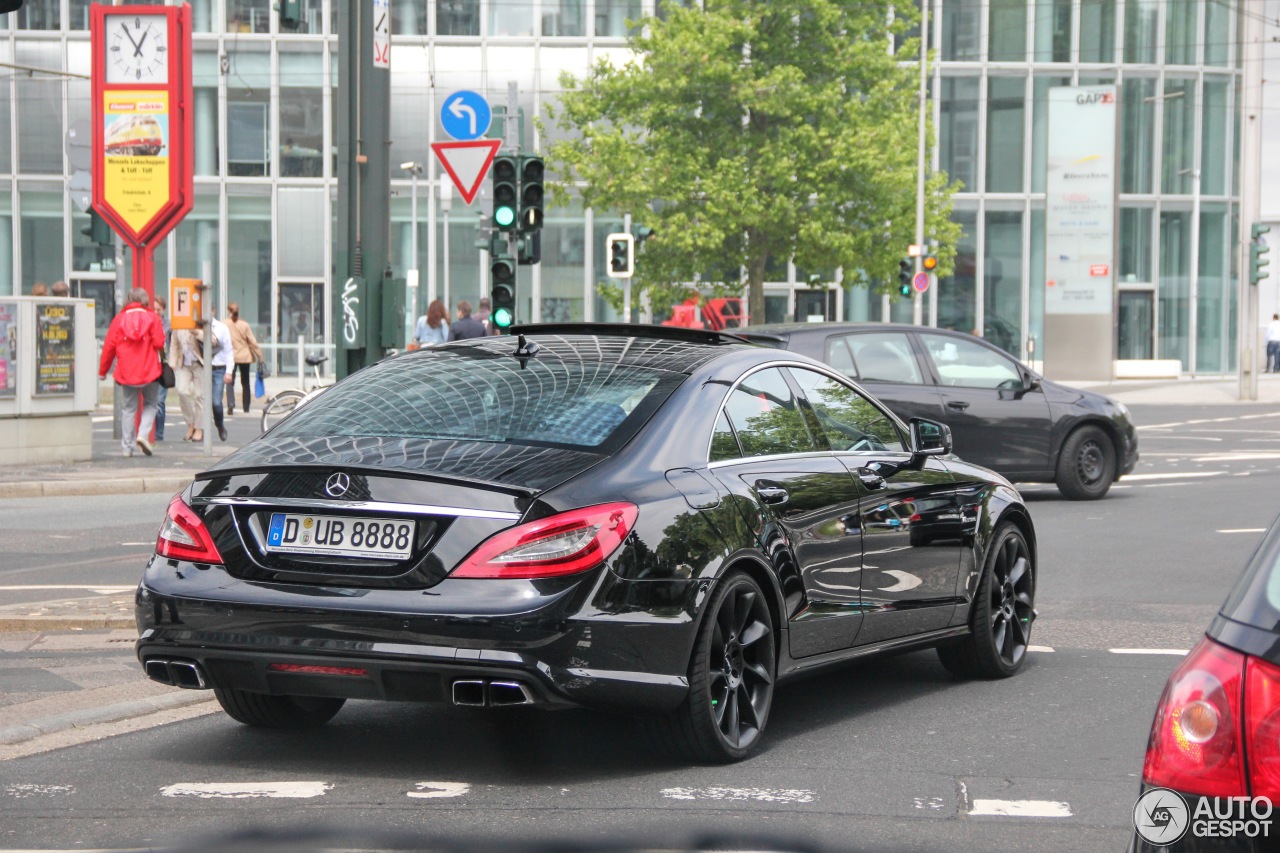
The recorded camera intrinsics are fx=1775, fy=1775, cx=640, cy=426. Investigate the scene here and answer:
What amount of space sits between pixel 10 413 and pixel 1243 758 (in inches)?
700

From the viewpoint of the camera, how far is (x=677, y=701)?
547cm

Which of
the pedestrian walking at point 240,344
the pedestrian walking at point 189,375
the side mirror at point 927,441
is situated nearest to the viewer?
the side mirror at point 927,441

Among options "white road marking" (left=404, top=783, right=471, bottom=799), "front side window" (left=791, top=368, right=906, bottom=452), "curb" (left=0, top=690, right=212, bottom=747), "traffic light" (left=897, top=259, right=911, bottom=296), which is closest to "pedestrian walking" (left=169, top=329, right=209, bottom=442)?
"curb" (left=0, top=690, right=212, bottom=747)

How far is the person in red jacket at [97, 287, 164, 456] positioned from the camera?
66.0 feet

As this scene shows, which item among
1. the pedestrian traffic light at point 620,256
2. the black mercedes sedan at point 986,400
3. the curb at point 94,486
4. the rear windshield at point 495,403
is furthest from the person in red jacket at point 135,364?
the rear windshield at point 495,403

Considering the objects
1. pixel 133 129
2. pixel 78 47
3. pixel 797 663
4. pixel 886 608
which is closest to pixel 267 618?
pixel 797 663

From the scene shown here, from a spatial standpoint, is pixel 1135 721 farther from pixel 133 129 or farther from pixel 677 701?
pixel 133 129

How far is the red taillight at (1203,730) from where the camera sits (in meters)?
2.83

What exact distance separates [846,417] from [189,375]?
61.0ft

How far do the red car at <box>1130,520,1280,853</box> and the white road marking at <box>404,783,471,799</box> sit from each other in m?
2.76

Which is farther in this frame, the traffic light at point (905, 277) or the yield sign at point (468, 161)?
the traffic light at point (905, 277)

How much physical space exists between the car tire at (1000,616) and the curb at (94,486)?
34.8 feet

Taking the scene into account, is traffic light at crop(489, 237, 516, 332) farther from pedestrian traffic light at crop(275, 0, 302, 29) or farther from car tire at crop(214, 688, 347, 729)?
car tire at crop(214, 688, 347, 729)

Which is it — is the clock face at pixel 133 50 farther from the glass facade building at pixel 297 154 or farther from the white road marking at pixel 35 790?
the glass facade building at pixel 297 154
